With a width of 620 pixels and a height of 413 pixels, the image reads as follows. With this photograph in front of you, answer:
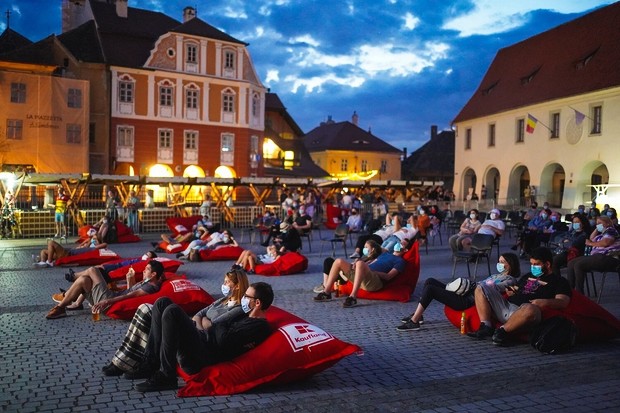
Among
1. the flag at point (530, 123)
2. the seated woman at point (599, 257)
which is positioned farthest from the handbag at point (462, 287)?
the flag at point (530, 123)

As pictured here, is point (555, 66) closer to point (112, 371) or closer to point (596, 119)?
point (596, 119)

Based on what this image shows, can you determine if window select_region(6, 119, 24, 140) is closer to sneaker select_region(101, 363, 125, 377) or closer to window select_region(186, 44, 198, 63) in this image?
window select_region(186, 44, 198, 63)

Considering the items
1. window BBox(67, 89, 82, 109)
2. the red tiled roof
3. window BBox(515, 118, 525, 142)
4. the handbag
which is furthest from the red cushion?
window BBox(515, 118, 525, 142)

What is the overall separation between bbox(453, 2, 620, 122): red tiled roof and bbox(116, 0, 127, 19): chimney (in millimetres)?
26387

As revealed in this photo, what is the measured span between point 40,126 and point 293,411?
3632 cm

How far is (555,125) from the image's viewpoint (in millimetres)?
36281

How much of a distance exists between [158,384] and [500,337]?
401 cm

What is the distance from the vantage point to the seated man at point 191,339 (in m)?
5.40

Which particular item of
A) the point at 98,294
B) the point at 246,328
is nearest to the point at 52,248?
the point at 98,294

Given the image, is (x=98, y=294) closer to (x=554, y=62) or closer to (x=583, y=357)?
(x=583, y=357)

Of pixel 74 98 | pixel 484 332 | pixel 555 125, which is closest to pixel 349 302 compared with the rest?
pixel 484 332

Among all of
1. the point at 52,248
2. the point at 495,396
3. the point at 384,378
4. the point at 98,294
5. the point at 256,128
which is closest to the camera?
the point at 495,396

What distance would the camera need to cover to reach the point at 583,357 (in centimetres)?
680

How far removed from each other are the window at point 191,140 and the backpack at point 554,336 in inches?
1475
